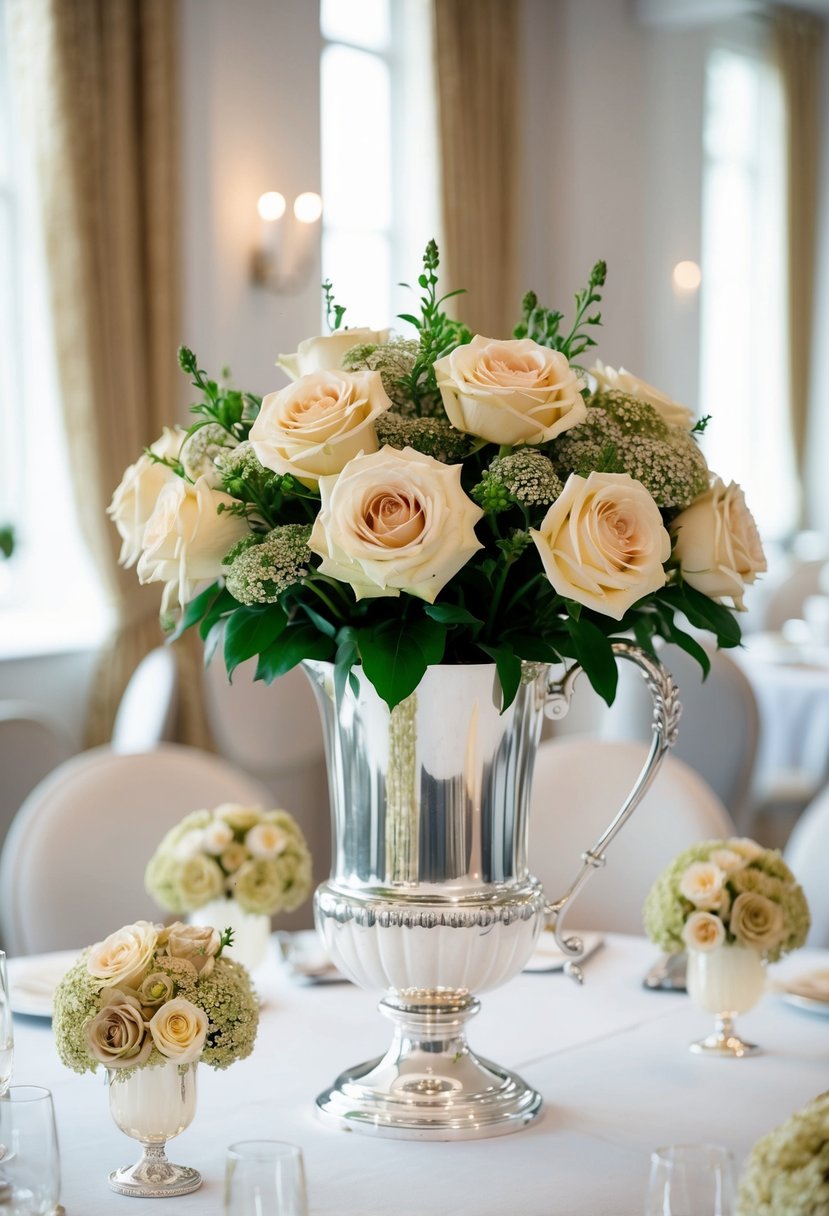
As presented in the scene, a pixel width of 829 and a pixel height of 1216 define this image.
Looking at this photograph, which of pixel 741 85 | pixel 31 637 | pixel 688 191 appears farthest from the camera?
pixel 741 85

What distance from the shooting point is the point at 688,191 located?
276 inches

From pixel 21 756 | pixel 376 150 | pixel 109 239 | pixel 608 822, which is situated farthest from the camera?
pixel 376 150

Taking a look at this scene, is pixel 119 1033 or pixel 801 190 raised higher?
pixel 801 190

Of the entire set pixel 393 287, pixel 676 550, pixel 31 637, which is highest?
pixel 393 287

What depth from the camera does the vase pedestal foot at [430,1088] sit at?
4.23 ft

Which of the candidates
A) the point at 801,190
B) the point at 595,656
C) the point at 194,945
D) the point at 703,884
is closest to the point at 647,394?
the point at 595,656

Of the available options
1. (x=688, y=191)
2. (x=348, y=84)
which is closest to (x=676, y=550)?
(x=348, y=84)

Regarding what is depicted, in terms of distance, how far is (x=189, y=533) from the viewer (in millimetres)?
1255

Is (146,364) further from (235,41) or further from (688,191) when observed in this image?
(688,191)

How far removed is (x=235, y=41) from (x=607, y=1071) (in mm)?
3936

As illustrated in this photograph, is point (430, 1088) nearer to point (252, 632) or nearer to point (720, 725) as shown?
point (252, 632)

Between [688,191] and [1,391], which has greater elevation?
[688,191]

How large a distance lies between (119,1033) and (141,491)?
1.64 feet

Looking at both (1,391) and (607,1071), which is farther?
(1,391)
